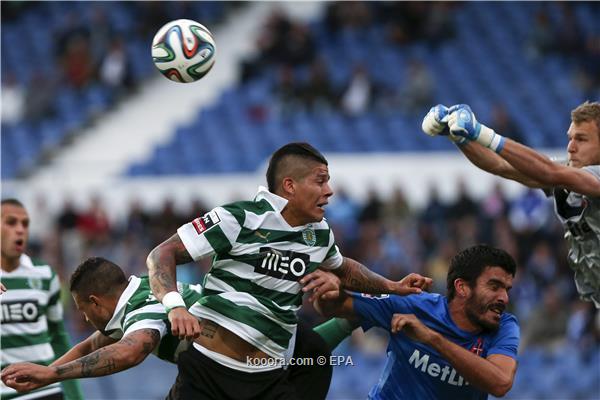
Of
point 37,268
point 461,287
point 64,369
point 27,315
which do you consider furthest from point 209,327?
point 37,268

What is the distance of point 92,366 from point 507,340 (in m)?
2.44

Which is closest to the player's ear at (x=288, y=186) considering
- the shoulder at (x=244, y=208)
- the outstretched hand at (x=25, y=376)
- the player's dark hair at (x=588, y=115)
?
the shoulder at (x=244, y=208)

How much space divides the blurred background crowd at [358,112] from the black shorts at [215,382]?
705cm

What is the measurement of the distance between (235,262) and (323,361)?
1128 mm

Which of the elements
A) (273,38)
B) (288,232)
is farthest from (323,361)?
(273,38)

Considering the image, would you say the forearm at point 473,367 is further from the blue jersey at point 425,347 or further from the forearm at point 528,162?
the forearm at point 528,162

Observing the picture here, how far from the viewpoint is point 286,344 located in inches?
283

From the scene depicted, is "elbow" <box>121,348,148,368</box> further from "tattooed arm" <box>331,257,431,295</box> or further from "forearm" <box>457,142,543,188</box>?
"forearm" <box>457,142,543,188</box>

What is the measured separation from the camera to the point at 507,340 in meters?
7.11

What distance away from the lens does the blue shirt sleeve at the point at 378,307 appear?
293 inches

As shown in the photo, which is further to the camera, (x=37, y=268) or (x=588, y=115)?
(x=37, y=268)

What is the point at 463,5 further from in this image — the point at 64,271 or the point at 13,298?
the point at 13,298

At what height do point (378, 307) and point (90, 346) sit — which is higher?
point (378, 307)

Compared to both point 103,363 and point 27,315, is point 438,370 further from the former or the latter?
point 27,315
